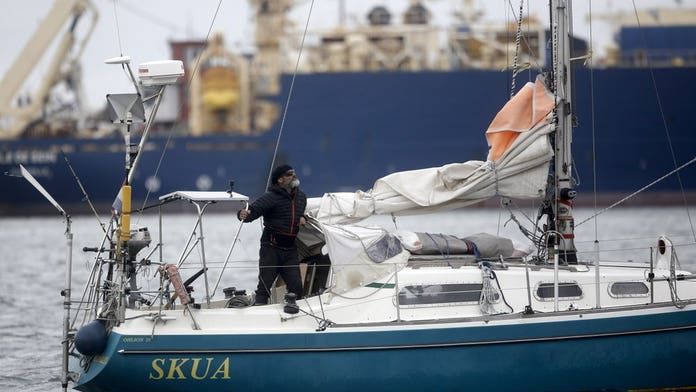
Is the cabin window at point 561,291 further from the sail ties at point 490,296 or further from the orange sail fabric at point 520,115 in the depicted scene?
the orange sail fabric at point 520,115

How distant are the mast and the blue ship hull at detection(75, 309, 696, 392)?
115 centimetres

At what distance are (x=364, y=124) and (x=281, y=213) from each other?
42.5 m

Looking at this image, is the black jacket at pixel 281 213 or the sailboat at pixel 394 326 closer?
the sailboat at pixel 394 326

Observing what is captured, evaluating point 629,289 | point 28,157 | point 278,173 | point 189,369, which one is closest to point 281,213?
point 278,173

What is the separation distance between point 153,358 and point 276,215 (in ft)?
5.28

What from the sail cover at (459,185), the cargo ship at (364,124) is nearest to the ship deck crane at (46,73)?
the cargo ship at (364,124)

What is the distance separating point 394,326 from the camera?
32.9ft

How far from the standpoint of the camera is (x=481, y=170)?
1118 centimetres

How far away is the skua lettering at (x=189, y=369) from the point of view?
10.0 metres

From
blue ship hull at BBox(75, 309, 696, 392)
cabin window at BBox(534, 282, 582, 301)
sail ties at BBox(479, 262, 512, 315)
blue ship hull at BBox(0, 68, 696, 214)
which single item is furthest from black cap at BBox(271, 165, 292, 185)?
blue ship hull at BBox(0, 68, 696, 214)

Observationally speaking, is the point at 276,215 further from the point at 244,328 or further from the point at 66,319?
the point at 66,319

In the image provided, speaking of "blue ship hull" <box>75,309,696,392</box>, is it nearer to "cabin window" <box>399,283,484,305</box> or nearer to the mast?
"cabin window" <box>399,283,484,305</box>

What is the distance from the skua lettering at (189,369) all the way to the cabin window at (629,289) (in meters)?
3.33

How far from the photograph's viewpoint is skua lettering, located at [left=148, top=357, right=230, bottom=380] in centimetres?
1000
